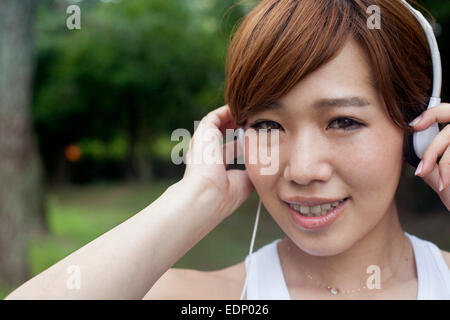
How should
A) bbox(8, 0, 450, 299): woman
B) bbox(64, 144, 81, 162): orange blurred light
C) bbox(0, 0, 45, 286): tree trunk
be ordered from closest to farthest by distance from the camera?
bbox(8, 0, 450, 299): woman
bbox(0, 0, 45, 286): tree trunk
bbox(64, 144, 81, 162): orange blurred light

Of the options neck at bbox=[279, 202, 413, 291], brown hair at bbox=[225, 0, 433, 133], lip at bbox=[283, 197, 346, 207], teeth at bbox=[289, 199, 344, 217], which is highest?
brown hair at bbox=[225, 0, 433, 133]

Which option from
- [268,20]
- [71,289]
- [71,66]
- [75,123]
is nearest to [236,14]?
[268,20]

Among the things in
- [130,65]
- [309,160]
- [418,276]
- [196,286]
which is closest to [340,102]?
[309,160]

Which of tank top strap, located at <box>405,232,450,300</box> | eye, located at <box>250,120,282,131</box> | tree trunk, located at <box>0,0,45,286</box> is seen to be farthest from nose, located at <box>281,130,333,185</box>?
tree trunk, located at <box>0,0,45,286</box>

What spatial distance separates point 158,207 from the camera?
4.42 feet

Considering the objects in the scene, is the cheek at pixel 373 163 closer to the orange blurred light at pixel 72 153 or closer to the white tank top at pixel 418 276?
the white tank top at pixel 418 276

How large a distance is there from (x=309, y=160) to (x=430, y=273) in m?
0.72

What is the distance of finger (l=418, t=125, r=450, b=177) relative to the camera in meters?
1.36

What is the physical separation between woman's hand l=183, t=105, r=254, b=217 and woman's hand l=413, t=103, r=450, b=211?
2.24 feet

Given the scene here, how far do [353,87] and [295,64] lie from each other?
0.66 ft

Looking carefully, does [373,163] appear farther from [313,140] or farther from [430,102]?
[430,102]

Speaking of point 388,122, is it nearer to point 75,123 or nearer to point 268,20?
point 268,20

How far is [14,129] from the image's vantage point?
462 centimetres

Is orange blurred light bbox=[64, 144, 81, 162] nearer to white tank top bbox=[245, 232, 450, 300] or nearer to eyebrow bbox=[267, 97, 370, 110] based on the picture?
white tank top bbox=[245, 232, 450, 300]
